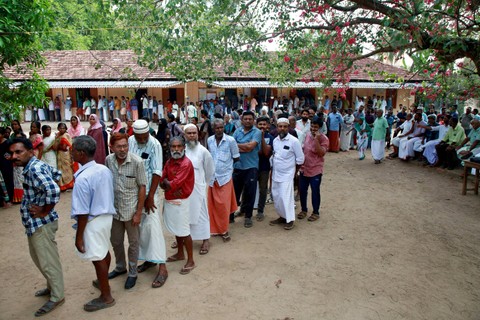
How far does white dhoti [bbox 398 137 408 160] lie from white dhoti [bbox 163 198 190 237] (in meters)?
8.78

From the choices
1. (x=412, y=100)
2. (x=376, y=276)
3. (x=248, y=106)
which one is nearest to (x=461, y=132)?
(x=376, y=276)

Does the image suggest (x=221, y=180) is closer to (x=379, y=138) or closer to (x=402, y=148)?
(x=379, y=138)

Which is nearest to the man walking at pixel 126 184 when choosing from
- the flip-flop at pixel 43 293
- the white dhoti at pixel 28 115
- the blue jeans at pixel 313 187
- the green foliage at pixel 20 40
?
the flip-flop at pixel 43 293

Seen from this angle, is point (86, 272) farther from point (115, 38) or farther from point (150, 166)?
point (115, 38)

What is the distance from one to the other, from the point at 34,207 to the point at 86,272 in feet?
4.51

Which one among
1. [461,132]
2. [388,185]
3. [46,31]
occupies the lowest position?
[388,185]

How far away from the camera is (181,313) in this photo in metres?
3.49

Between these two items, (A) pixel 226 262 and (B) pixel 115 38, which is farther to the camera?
(B) pixel 115 38

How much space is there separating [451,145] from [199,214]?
25.7 feet

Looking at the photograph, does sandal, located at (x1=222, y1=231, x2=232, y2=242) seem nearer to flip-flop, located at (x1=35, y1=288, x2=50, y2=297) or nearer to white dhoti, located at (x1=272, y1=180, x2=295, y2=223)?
white dhoti, located at (x1=272, y1=180, x2=295, y2=223)

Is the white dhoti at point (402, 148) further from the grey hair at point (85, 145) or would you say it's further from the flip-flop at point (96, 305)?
the grey hair at point (85, 145)

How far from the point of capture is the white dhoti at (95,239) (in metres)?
3.33

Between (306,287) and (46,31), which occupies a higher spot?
(46,31)

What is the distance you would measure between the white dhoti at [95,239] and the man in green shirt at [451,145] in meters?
9.09
